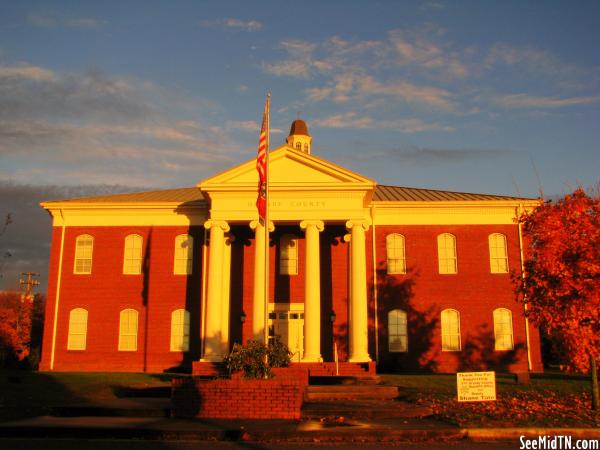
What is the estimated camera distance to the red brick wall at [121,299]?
107 ft

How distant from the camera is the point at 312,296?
95.5 feet

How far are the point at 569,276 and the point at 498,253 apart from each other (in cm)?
1670

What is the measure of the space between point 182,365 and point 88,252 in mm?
8411

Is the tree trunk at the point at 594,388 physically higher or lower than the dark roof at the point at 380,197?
lower

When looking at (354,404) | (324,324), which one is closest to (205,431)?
(354,404)

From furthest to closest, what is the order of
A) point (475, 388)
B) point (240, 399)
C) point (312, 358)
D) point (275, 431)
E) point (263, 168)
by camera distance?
point (312, 358) → point (263, 168) → point (475, 388) → point (240, 399) → point (275, 431)

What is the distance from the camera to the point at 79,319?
33.4 m

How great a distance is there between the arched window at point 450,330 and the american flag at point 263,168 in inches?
638

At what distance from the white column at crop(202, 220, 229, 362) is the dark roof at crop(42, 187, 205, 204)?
4115 mm

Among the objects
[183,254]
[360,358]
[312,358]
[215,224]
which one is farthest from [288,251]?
[360,358]

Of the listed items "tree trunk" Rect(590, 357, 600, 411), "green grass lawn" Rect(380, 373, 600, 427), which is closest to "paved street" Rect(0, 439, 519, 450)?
"green grass lawn" Rect(380, 373, 600, 427)

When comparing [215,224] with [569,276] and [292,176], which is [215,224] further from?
[569,276]

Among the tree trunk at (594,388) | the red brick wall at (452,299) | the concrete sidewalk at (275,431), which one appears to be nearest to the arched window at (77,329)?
the red brick wall at (452,299)

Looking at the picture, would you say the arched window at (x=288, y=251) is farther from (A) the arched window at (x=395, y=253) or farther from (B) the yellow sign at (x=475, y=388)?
(B) the yellow sign at (x=475, y=388)
